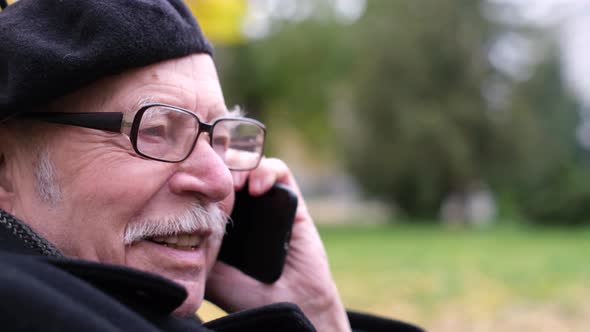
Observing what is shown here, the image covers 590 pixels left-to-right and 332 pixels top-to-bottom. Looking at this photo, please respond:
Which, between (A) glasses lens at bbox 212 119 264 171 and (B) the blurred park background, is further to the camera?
(B) the blurred park background

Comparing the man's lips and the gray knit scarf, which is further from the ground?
the gray knit scarf

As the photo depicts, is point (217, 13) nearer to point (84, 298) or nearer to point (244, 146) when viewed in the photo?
point (244, 146)

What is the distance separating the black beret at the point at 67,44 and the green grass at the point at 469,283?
5.75 metres

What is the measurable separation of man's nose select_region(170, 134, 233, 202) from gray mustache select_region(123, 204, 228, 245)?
0.14ft

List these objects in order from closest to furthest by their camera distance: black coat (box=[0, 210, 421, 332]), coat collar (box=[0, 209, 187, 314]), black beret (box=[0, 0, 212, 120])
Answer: black coat (box=[0, 210, 421, 332]) < coat collar (box=[0, 209, 187, 314]) < black beret (box=[0, 0, 212, 120])

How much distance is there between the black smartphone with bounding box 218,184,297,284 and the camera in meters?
2.20

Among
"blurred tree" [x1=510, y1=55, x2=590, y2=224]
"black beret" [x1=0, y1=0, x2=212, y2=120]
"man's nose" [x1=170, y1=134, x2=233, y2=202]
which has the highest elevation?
"black beret" [x1=0, y1=0, x2=212, y2=120]

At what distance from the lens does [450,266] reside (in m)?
11.7

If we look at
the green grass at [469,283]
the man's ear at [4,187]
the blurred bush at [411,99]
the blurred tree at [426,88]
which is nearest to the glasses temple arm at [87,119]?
the man's ear at [4,187]

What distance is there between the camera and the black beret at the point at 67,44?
1534 mm

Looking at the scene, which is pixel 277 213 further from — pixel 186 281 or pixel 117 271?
pixel 117 271

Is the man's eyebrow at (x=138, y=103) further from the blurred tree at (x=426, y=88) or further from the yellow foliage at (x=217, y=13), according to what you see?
the blurred tree at (x=426, y=88)

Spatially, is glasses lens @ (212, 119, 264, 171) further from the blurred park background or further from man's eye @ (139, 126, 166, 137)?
the blurred park background

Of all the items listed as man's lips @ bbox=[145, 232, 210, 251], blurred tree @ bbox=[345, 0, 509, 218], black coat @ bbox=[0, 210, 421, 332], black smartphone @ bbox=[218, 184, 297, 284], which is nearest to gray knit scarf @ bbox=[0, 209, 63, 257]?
black coat @ bbox=[0, 210, 421, 332]
